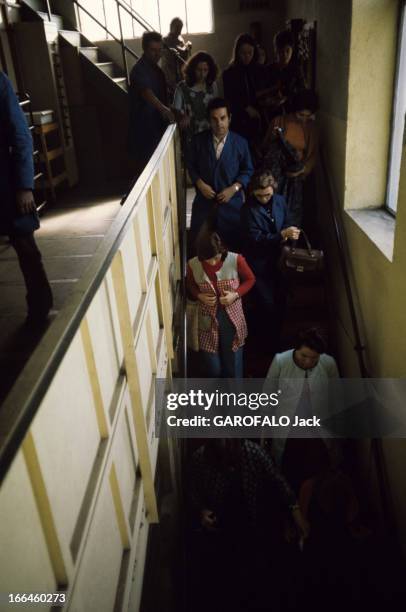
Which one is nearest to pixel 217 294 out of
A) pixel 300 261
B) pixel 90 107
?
pixel 300 261

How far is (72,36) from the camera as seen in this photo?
622 centimetres

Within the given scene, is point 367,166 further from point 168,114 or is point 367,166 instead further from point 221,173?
point 168,114

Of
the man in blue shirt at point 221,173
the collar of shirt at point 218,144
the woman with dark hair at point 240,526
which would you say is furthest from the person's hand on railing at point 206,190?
the woman with dark hair at point 240,526

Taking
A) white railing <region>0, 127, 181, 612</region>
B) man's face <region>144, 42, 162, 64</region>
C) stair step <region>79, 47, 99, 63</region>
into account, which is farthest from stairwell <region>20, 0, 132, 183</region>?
white railing <region>0, 127, 181, 612</region>

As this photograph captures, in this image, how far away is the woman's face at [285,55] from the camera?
4172mm

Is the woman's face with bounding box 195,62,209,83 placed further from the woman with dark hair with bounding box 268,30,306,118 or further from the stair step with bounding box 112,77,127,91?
the stair step with bounding box 112,77,127,91

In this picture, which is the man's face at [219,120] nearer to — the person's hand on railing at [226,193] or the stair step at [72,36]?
the person's hand on railing at [226,193]

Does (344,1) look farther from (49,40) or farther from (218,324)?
(49,40)

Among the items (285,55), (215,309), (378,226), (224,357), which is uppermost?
(285,55)

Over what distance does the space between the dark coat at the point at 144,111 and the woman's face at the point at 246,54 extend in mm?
723

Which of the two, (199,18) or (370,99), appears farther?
(199,18)

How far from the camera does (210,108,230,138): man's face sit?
11.4ft

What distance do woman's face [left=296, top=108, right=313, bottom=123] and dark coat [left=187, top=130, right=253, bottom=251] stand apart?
501 millimetres

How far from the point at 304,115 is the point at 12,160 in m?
2.36
